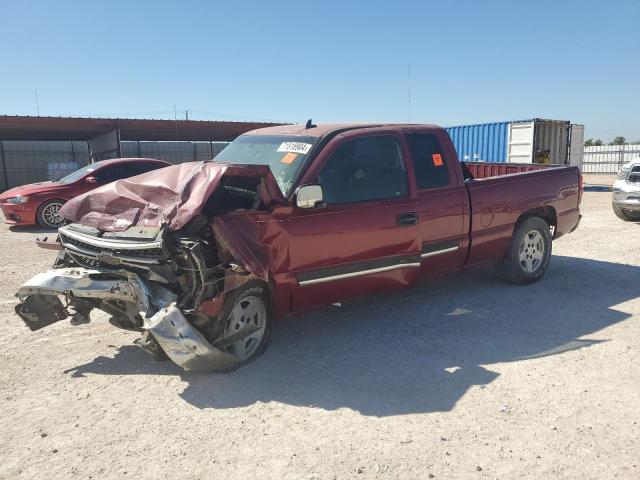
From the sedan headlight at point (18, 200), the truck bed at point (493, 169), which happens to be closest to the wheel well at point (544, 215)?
the truck bed at point (493, 169)

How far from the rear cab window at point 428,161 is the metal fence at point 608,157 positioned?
34.4m

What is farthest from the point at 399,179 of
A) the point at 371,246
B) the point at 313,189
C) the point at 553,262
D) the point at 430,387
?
the point at 553,262

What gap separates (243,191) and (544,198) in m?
3.88

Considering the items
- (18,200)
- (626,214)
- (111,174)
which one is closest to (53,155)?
(18,200)

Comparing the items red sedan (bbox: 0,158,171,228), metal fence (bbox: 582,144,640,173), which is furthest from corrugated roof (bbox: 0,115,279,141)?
metal fence (bbox: 582,144,640,173)

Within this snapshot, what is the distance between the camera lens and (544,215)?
6.62m

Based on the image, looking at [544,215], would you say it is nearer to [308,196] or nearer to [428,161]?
[428,161]

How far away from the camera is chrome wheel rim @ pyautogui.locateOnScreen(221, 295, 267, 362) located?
409cm

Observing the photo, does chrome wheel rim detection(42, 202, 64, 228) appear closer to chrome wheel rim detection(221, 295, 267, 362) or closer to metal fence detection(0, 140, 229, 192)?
chrome wheel rim detection(221, 295, 267, 362)

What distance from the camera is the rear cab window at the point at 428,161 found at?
5.21 m

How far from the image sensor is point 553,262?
25.4 ft

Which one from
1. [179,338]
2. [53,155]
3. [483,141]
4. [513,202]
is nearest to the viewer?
[179,338]

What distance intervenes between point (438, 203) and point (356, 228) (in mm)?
1098

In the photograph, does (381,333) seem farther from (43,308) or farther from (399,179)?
(43,308)
